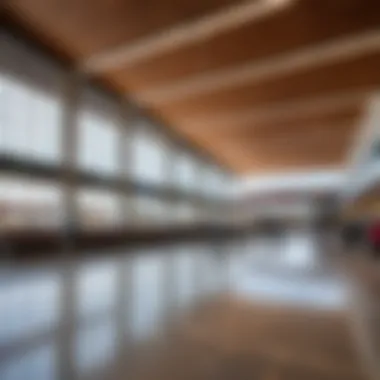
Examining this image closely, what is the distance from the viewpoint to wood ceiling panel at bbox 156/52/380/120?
9.75 meters

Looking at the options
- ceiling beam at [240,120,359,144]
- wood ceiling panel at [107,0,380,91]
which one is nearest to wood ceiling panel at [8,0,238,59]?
wood ceiling panel at [107,0,380,91]

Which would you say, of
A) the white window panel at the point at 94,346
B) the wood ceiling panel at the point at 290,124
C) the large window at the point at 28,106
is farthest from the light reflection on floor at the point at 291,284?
the wood ceiling panel at the point at 290,124

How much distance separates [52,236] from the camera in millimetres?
9281

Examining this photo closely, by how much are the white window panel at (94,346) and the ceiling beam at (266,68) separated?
7722mm

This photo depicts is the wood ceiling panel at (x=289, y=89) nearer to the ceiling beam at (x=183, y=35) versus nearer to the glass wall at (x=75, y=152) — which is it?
the glass wall at (x=75, y=152)

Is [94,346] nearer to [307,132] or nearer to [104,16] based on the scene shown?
[104,16]

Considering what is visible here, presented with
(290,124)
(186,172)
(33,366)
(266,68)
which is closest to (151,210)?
(186,172)

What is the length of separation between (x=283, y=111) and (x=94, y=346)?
11.8 m

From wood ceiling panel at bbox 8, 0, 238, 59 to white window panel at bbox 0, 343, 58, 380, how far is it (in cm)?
653

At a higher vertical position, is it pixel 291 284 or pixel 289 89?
pixel 289 89

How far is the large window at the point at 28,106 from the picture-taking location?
339 inches

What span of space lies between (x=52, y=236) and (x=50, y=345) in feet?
24.1

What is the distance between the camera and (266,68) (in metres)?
9.86

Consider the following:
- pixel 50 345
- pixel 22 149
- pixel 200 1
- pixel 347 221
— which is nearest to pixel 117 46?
pixel 200 1
